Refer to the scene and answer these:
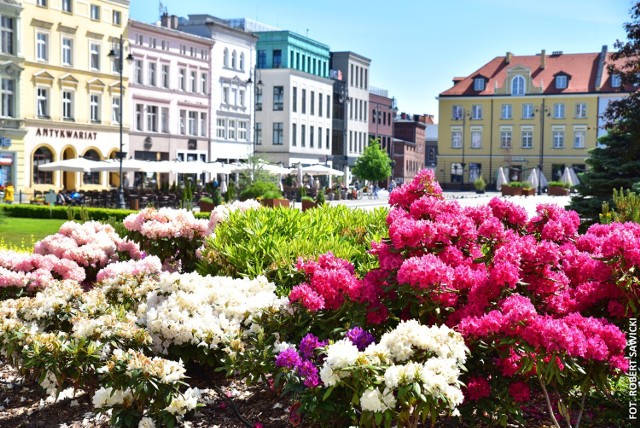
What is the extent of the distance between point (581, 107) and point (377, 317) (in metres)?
90.5

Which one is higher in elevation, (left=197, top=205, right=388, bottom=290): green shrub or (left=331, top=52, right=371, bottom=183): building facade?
(left=331, top=52, right=371, bottom=183): building facade

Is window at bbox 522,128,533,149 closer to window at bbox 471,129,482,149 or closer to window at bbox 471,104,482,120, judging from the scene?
window at bbox 471,129,482,149

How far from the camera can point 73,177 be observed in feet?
178

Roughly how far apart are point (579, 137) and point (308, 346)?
91.2m

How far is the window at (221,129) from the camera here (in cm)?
7019

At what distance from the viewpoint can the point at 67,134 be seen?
5453 centimetres

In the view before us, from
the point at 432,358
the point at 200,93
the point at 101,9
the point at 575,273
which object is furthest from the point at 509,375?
the point at 200,93

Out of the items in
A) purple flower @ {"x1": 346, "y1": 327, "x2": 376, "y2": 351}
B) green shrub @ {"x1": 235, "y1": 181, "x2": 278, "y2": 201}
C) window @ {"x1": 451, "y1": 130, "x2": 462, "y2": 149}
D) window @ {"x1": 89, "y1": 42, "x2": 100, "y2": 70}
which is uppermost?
window @ {"x1": 89, "y1": 42, "x2": 100, "y2": 70}

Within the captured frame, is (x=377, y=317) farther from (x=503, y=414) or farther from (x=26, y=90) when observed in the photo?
(x=26, y=90)

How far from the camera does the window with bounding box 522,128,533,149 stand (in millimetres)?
95250

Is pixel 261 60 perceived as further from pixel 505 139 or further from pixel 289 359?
pixel 289 359

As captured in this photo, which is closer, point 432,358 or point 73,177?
point 432,358

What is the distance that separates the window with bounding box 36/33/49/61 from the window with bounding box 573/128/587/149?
193 ft

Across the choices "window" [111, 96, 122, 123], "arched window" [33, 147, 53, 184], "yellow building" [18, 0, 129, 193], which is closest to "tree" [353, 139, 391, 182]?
"yellow building" [18, 0, 129, 193]
